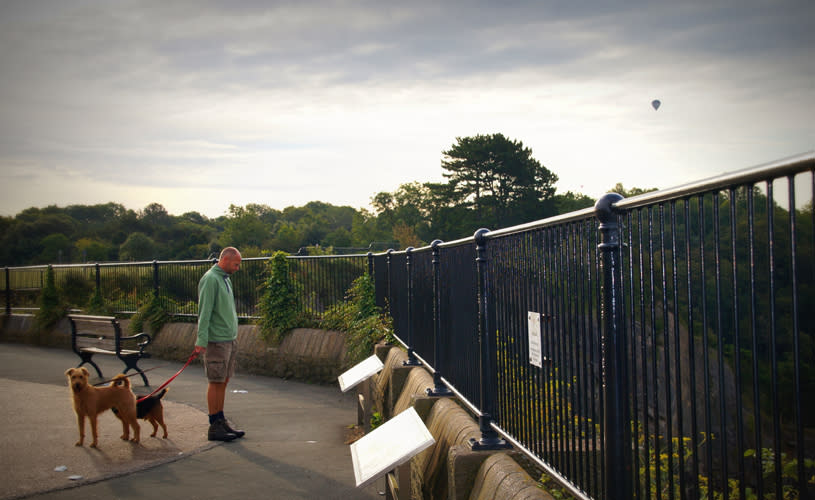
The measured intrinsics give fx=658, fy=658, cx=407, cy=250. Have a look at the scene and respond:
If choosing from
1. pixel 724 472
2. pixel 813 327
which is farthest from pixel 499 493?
pixel 813 327

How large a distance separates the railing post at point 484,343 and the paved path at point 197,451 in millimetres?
2125

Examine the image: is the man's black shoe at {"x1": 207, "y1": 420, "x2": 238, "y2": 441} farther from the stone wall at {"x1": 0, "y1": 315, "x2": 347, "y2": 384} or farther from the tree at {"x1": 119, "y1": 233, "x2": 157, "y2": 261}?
the tree at {"x1": 119, "y1": 233, "x2": 157, "y2": 261}

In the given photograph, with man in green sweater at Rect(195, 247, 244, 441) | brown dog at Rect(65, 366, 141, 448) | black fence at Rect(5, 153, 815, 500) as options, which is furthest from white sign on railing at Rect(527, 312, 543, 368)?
brown dog at Rect(65, 366, 141, 448)

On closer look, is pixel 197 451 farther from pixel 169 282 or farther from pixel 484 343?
pixel 169 282

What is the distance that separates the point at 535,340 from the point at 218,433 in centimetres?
540

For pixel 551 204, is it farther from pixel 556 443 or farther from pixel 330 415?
pixel 556 443

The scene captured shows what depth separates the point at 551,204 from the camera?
84.4 meters

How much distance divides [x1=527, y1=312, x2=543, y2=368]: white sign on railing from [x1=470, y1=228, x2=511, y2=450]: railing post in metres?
0.72

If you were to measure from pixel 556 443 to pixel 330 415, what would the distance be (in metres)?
6.41

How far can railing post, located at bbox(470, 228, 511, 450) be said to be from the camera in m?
4.09

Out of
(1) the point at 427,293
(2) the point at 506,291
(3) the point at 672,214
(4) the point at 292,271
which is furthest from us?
(4) the point at 292,271

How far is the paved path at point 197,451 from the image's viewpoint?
19.2 feet

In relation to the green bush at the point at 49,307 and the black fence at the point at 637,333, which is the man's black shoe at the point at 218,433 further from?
the green bush at the point at 49,307

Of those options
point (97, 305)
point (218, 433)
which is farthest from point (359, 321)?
point (97, 305)
